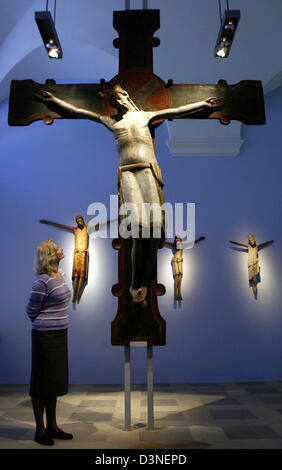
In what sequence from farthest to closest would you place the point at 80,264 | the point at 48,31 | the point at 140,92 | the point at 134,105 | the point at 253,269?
the point at 253,269 → the point at 80,264 → the point at 48,31 → the point at 140,92 → the point at 134,105

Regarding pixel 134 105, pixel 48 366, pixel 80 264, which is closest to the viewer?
pixel 48 366

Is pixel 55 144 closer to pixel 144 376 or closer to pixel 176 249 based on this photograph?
pixel 176 249

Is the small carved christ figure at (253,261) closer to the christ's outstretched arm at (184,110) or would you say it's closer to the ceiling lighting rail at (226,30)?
the ceiling lighting rail at (226,30)

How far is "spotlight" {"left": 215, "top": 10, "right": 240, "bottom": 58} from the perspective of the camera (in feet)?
11.4

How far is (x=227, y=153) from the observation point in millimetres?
6527

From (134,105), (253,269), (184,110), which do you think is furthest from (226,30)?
(253,269)

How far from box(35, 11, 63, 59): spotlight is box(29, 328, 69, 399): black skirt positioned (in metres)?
2.81

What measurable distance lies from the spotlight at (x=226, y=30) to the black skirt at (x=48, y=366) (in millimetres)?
3190

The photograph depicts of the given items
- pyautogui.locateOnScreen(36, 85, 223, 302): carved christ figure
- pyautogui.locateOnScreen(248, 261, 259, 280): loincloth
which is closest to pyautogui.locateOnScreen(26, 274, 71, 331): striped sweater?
pyautogui.locateOnScreen(36, 85, 223, 302): carved christ figure

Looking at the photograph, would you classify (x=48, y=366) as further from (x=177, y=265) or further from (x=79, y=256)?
(x=177, y=265)

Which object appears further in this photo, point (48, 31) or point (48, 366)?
point (48, 31)

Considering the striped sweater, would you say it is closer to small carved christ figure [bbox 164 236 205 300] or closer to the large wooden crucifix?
the large wooden crucifix

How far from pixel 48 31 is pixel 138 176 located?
1938mm

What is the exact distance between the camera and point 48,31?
3.62 metres
